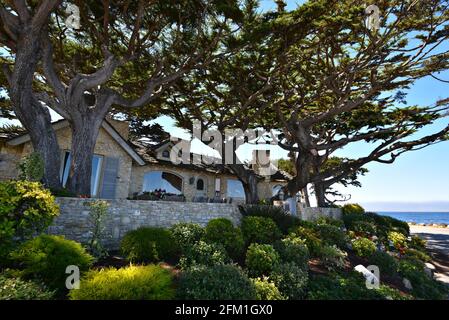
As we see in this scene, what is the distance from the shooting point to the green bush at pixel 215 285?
5129 mm

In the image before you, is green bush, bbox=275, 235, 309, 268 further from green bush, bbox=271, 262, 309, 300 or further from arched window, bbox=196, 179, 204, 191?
arched window, bbox=196, 179, 204, 191

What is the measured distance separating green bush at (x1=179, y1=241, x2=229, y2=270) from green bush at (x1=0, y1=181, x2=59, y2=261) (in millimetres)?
3483

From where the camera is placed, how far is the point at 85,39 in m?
12.5

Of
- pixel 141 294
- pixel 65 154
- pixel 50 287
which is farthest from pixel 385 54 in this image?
pixel 65 154

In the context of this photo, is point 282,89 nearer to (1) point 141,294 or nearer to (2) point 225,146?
(2) point 225,146

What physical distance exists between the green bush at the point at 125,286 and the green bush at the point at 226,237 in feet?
11.6

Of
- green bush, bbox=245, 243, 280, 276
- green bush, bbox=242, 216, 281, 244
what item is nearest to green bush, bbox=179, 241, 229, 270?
green bush, bbox=245, 243, 280, 276

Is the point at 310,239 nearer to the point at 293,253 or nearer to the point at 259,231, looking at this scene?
the point at 259,231

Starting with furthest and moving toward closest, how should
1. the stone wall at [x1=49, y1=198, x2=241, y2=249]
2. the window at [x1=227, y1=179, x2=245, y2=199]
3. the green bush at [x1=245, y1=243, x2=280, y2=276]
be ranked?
the window at [x1=227, y1=179, x2=245, y2=199] < the stone wall at [x1=49, y1=198, x2=241, y2=249] < the green bush at [x1=245, y1=243, x2=280, y2=276]

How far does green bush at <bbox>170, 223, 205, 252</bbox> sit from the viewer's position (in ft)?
25.7

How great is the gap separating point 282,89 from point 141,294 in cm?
1439

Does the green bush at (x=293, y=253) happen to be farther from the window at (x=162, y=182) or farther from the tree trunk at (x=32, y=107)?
the window at (x=162, y=182)

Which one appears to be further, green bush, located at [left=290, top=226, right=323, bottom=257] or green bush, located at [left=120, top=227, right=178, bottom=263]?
green bush, located at [left=290, top=226, right=323, bottom=257]

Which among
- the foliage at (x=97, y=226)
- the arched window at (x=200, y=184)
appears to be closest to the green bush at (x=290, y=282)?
the foliage at (x=97, y=226)
